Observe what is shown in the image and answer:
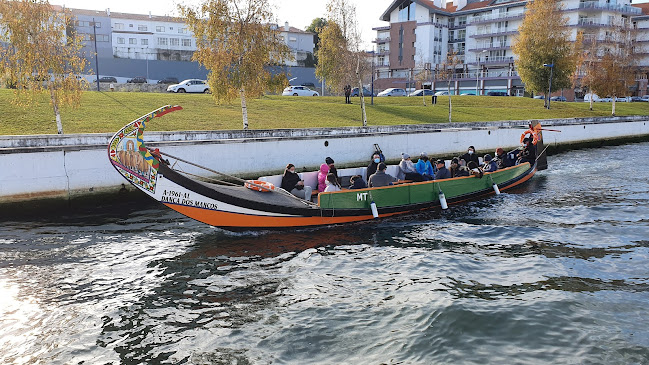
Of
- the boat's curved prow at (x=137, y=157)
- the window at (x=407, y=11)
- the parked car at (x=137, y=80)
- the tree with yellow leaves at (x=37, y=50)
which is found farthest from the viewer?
the window at (x=407, y=11)

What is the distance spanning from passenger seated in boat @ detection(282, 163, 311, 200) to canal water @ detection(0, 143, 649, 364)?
5.54ft

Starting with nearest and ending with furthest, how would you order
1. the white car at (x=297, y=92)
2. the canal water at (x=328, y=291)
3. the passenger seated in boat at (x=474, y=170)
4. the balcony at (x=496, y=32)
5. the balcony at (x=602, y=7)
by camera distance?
the canal water at (x=328, y=291), the passenger seated in boat at (x=474, y=170), the white car at (x=297, y=92), the balcony at (x=602, y=7), the balcony at (x=496, y=32)

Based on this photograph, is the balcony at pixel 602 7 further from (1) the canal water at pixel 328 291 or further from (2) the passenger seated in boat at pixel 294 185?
(2) the passenger seated in boat at pixel 294 185

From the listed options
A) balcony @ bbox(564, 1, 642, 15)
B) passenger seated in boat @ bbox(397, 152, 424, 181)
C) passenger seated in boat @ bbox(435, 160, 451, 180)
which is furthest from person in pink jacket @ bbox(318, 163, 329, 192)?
balcony @ bbox(564, 1, 642, 15)

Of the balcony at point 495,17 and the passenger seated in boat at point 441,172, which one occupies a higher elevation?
the balcony at point 495,17

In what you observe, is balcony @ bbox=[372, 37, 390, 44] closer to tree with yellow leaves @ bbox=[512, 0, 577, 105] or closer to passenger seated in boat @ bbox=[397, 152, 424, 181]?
tree with yellow leaves @ bbox=[512, 0, 577, 105]

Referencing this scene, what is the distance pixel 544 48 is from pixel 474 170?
35.9 m

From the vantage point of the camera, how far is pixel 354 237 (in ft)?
48.8

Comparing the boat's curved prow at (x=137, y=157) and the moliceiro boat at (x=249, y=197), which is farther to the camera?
the moliceiro boat at (x=249, y=197)

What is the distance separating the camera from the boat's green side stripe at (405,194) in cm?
1558

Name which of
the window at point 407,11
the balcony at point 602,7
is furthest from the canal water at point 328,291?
the window at point 407,11

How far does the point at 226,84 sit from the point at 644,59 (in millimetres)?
82465

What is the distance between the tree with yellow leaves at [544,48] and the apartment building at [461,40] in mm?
27980

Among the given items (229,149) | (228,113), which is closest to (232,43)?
(229,149)
